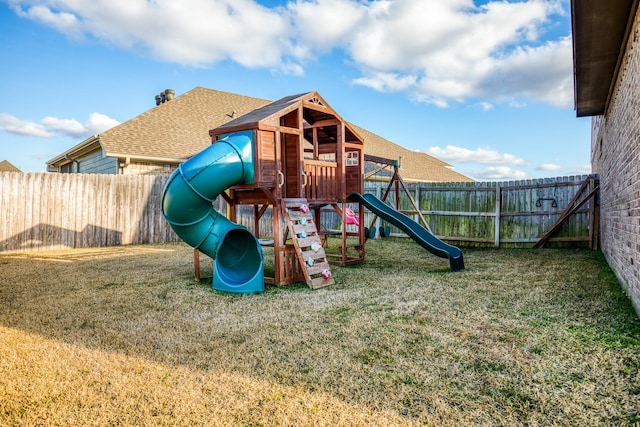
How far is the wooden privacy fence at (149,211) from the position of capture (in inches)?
379

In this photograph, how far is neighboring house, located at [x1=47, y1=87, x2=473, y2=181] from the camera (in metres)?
12.6

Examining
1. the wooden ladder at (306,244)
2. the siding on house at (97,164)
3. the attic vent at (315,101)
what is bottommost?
the wooden ladder at (306,244)

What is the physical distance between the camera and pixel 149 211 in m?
12.0

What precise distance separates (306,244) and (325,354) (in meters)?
3.16

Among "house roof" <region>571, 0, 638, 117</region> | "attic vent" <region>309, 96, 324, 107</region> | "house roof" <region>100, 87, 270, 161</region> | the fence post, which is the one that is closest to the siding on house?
"house roof" <region>100, 87, 270, 161</region>

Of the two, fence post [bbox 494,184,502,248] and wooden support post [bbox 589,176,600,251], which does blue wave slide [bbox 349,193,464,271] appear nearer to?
fence post [bbox 494,184,502,248]

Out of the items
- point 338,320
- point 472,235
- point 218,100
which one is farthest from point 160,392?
point 218,100

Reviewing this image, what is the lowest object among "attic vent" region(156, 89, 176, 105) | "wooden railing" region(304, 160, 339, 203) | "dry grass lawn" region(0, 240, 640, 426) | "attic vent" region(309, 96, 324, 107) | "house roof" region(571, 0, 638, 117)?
"dry grass lawn" region(0, 240, 640, 426)

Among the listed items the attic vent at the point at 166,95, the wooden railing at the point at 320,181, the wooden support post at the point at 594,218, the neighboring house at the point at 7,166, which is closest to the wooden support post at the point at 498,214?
the wooden support post at the point at 594,218

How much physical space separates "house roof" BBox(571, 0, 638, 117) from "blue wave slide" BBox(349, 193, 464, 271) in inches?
139

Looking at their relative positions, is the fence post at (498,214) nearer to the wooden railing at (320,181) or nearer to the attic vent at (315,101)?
the wooden railing at (320,181)

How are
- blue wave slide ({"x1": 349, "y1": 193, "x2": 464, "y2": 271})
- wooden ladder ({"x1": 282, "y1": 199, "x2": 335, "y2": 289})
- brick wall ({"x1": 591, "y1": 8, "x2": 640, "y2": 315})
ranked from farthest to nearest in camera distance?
blue wave slide ({"x1": 349, "y1": 193, "x2": 464, "y2": 271}) → wooden ladder ({"x1": 282, "y1": 199, "x2": 335, "y2": 289}) → brick wall ({"x1": 591, "y1": 8, "x2": 640, "y2": 315})

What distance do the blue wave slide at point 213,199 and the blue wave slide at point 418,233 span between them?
2832 mm

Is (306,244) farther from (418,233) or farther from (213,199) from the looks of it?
(418,233)
